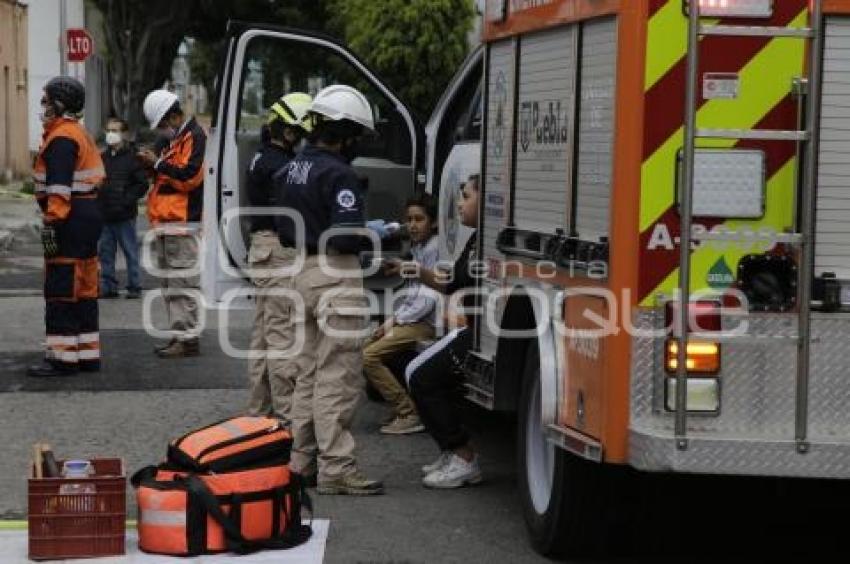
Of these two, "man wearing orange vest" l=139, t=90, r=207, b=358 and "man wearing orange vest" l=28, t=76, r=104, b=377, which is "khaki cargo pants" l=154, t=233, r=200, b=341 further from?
"man wearing orange vest" l=28, t=76, r=104, b=377

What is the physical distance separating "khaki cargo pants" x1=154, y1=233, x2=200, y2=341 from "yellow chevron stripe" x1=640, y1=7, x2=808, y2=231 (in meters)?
6.49

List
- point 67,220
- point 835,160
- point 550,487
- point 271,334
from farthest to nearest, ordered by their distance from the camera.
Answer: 1. point 67,220
2. point 271,334
3. point 550,487
4. point 835,160

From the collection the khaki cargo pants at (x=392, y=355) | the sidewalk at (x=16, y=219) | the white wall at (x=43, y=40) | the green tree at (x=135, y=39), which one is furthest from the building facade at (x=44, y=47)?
the khaki cargo pants at (x=392, y=355)

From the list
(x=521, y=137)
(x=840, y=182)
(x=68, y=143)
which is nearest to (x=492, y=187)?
(x=521, y=137)

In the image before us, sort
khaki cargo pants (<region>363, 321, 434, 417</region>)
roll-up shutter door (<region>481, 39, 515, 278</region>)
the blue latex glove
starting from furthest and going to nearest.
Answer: khaki cargo pants (<region>363, 321, 434, 417</region>), the blue latex glove, roll-up shutter door (<region>481, 39, 515, 278</region>)

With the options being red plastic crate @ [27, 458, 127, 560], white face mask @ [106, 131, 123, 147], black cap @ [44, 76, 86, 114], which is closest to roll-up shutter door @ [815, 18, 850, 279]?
red plastic crate @ [27, 458, 127, 560]

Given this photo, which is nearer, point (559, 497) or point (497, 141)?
point (559, 497)

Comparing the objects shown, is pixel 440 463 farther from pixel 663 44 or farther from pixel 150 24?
pixel 150 24

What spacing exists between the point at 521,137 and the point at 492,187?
0.51 meters

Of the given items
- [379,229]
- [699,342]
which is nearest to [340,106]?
[379,229]

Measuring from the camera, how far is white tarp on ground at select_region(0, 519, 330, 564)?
243 inches

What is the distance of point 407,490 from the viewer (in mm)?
7566

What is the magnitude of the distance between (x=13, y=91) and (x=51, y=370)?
24.4 m

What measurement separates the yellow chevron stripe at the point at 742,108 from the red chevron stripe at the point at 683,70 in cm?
2
